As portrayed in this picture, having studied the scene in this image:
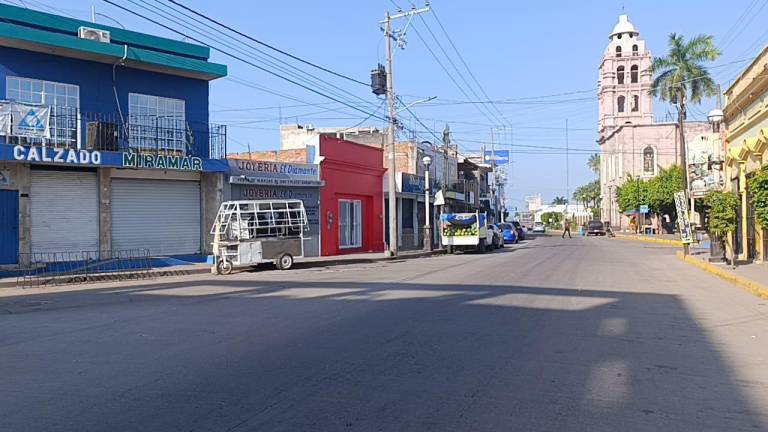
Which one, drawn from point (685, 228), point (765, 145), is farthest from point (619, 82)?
point (765, 145)

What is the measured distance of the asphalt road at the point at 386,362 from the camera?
556 centimetres

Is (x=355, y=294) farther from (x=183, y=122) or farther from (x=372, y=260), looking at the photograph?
(x=372, y=260)

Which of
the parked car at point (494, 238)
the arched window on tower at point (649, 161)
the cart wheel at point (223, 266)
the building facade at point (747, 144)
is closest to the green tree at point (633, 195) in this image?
the arched window on tower at point (649, 161)

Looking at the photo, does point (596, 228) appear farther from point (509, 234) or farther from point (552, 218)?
point (552, 218)

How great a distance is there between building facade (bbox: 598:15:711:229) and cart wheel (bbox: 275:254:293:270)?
7095 cm

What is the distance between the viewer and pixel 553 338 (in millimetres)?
9148

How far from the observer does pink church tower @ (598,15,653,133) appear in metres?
89.9

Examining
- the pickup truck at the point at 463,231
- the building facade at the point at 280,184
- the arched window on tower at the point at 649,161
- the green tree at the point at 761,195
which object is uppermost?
the arched window on tower at the point at 649,161

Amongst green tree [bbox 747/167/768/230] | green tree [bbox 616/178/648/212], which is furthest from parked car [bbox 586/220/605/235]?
green tree [bbox 747/167/768/230]

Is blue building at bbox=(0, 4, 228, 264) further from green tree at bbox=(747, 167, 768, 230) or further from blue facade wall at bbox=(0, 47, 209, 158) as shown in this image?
green tree at bbox=(747, 167, 768, 230)

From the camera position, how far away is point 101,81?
2212cm

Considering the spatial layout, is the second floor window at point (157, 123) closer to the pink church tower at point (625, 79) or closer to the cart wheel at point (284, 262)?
the cart wheel at point (284, 262)

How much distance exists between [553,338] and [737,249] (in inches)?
829

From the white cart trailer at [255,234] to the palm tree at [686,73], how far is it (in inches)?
1252
